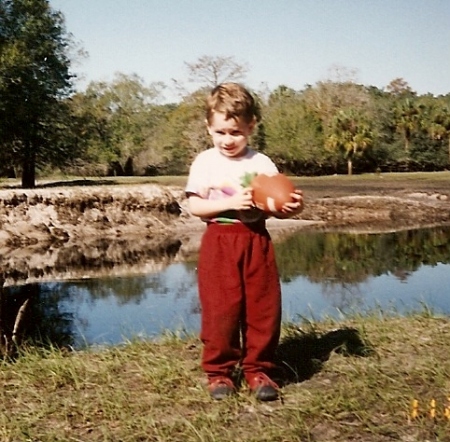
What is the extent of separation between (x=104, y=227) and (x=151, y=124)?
1024 inches

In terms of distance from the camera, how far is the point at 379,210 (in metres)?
17.6

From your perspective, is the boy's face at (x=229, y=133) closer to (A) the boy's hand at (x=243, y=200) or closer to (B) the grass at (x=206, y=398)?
(A) the boy's hand at (x=243, y=200)

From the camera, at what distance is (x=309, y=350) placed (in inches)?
146

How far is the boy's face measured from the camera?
9.53 ft

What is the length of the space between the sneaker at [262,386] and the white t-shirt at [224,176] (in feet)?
2.15

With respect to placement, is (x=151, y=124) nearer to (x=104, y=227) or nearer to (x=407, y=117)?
(x=407, y=117)

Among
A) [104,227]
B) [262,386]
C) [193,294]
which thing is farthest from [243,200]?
[104,227]

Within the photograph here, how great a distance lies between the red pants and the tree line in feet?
51.5

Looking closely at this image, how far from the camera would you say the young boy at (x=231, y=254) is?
292cm

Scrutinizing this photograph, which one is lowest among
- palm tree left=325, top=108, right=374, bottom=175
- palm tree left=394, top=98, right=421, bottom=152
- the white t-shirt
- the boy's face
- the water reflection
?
the water reflection

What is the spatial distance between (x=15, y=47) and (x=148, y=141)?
1906 centimetres

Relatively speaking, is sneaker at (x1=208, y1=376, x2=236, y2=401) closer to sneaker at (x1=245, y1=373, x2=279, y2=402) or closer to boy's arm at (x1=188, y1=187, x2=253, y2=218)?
sneaker at (x1=245, y1=373, x2=279, y2=402)

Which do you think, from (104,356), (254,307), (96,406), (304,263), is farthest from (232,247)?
(304,263)

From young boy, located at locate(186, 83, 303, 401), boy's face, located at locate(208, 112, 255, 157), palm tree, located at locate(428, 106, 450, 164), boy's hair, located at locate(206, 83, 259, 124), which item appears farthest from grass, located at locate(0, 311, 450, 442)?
palm tree, located at locate(428, 106, 450, 164)
